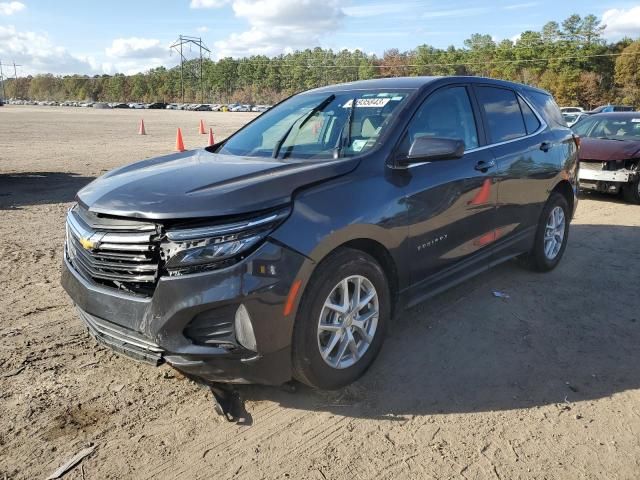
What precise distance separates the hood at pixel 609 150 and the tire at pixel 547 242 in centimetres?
450

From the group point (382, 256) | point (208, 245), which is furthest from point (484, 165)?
point (208, 245)

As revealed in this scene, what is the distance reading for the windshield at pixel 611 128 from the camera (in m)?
10.1

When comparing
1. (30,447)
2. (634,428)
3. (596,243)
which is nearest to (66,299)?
(30,447)

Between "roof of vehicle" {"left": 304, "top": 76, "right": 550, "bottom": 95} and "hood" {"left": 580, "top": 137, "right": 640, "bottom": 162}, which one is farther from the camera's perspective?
"hood" {"left": 580, "top": 137, "right": 640, "bottom": 162}

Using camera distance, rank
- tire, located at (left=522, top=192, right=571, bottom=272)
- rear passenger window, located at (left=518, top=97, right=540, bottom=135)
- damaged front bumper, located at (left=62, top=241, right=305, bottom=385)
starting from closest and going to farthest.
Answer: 1. damaged front bumper, located at (left=62, top=241, right=305, bottom=385)
2. rear passenger window, located at (left=518, top=97, right=540, bottom=135)
3. tire, located at (left=522, top=192, right=571, bottom=272)

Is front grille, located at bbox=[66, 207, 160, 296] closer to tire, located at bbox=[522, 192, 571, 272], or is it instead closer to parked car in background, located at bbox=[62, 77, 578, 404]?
parked car in background, located at bbox=[62, 77, 578, 404]

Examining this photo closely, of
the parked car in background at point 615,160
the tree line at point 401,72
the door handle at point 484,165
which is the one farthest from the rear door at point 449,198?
the tree line at point 401,72

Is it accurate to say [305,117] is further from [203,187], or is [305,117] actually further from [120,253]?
[120,253]

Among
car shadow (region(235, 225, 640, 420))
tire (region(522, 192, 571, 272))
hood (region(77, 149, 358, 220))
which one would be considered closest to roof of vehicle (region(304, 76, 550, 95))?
hood (region(77, 149, 358, 220))

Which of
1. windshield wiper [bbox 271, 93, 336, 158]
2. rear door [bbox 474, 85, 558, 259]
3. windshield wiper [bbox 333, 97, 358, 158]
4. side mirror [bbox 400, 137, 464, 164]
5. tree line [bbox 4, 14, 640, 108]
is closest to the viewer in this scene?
side mirror [bbox 400, 137, 464, 164]

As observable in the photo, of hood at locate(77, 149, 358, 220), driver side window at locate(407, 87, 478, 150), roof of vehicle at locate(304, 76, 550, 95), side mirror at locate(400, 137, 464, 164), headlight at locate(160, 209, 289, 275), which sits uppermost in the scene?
roof of vehicle at locate(304, 76, 550, 95)

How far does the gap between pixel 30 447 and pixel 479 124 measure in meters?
3.85

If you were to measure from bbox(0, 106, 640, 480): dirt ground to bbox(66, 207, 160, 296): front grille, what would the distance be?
2.63ft

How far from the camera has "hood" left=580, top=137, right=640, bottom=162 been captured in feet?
30.3
